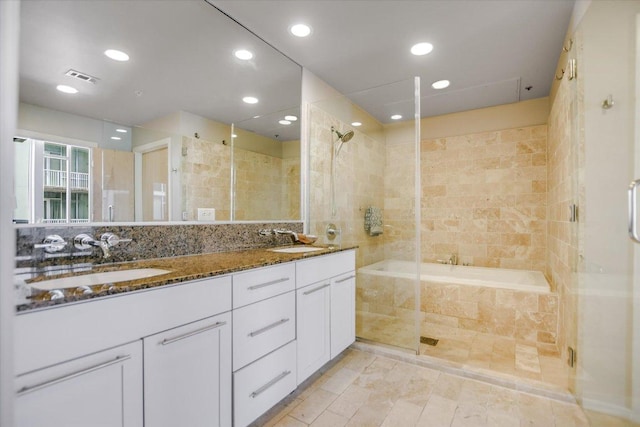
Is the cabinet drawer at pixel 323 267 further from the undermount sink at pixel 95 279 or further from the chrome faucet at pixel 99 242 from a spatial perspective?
the chrome faucet at pixel 99 242

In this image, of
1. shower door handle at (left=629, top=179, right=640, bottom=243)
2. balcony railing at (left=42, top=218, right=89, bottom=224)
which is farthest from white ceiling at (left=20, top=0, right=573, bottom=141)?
shower door handle at (left=629, top=179, right=640, bottom=243)

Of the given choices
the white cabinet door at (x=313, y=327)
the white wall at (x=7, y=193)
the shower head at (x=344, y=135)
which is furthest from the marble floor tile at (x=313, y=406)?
the shower head at (x=344, y=135)

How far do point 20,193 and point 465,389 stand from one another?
8.14 feet

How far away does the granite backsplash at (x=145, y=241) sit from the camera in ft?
3.92

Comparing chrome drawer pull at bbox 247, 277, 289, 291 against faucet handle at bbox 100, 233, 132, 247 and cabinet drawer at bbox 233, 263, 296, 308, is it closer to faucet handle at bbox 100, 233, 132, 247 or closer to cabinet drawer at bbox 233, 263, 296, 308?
cabinet drawer at bbox 233, 263, 296, 308

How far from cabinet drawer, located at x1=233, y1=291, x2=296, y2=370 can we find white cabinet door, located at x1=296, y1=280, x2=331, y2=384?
0.28 ft

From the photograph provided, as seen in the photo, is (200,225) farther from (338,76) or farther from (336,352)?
(338,76)

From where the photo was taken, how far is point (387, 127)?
2871mm

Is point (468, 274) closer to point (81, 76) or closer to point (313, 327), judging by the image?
point (313, 327)

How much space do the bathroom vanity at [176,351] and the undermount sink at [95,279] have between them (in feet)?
0.51

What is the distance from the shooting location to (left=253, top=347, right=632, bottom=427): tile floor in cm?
162

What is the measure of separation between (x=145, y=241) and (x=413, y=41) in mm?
2295

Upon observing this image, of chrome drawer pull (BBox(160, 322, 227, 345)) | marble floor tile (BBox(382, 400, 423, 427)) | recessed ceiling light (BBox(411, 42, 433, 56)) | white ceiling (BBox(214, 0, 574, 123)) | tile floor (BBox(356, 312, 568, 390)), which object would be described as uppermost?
recessed ceiling light (BBox(411, 42, 433, 56))

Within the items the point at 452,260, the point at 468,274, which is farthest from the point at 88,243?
the point at 452,260
